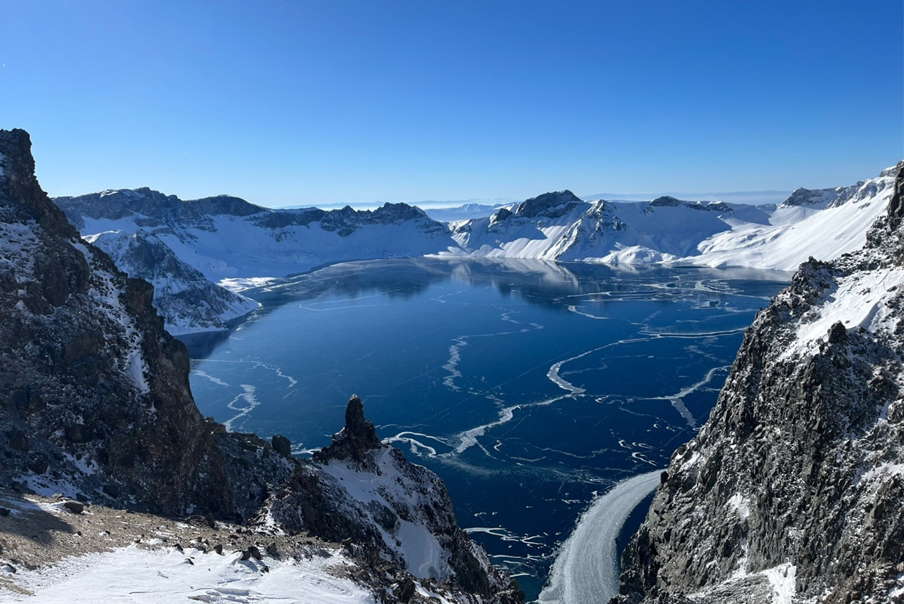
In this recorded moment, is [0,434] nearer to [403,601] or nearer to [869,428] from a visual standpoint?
[403,601]

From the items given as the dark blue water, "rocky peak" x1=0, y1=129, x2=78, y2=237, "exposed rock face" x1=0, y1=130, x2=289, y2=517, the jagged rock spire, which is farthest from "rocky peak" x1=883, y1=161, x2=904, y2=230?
"rocky peak" x1=0, y1=129, x2=78, y2=237

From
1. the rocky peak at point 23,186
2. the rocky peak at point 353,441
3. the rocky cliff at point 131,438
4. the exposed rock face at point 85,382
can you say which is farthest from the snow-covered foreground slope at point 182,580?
the rocky peak at point 23,186

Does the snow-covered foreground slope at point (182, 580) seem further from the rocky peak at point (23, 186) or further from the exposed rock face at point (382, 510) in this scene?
the rocky peak at point (23, 186)

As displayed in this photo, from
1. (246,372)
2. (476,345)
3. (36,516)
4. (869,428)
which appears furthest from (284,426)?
(869,428)

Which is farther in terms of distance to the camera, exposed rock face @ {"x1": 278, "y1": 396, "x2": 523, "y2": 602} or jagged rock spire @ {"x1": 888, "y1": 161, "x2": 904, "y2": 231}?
jagged rock spire @ {"x1": 888, "y1": 161, "x2": 904, "y2": 231}

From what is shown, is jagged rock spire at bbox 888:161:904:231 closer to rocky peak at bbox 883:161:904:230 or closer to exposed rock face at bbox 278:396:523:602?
rocky peak at bbox 883:161:904:230

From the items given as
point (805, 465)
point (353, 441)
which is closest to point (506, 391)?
point (353, 441)

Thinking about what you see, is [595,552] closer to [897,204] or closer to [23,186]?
[897,204]
